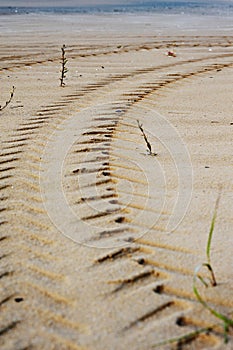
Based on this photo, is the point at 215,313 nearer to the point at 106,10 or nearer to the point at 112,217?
the point at 112,217

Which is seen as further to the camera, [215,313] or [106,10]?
[106,10]

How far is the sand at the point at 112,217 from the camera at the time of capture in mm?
1566

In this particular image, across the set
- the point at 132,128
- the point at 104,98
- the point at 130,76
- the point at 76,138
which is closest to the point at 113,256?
the point at 76,138

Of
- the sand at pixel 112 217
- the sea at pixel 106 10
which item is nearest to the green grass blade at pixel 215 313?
the sand at pixel 112 217

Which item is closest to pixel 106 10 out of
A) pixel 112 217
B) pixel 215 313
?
pixel 112 217

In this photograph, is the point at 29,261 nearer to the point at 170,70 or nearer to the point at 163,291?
the point at 163,291

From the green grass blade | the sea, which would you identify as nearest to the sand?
the green grass blade

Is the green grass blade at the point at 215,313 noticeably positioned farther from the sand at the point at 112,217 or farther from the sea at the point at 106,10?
the sea at the point at 106,10

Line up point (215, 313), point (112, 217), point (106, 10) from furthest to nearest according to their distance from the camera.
Result: 1. point (106, 10)
2. point (112, 217)
3. point (215, 313)

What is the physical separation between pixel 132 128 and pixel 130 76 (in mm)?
2297

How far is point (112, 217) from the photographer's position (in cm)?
218

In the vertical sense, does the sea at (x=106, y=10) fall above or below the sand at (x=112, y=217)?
above

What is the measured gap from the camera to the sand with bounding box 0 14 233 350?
1566 millimetres

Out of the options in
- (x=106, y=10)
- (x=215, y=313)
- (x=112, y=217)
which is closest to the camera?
(x=215, y=313)
